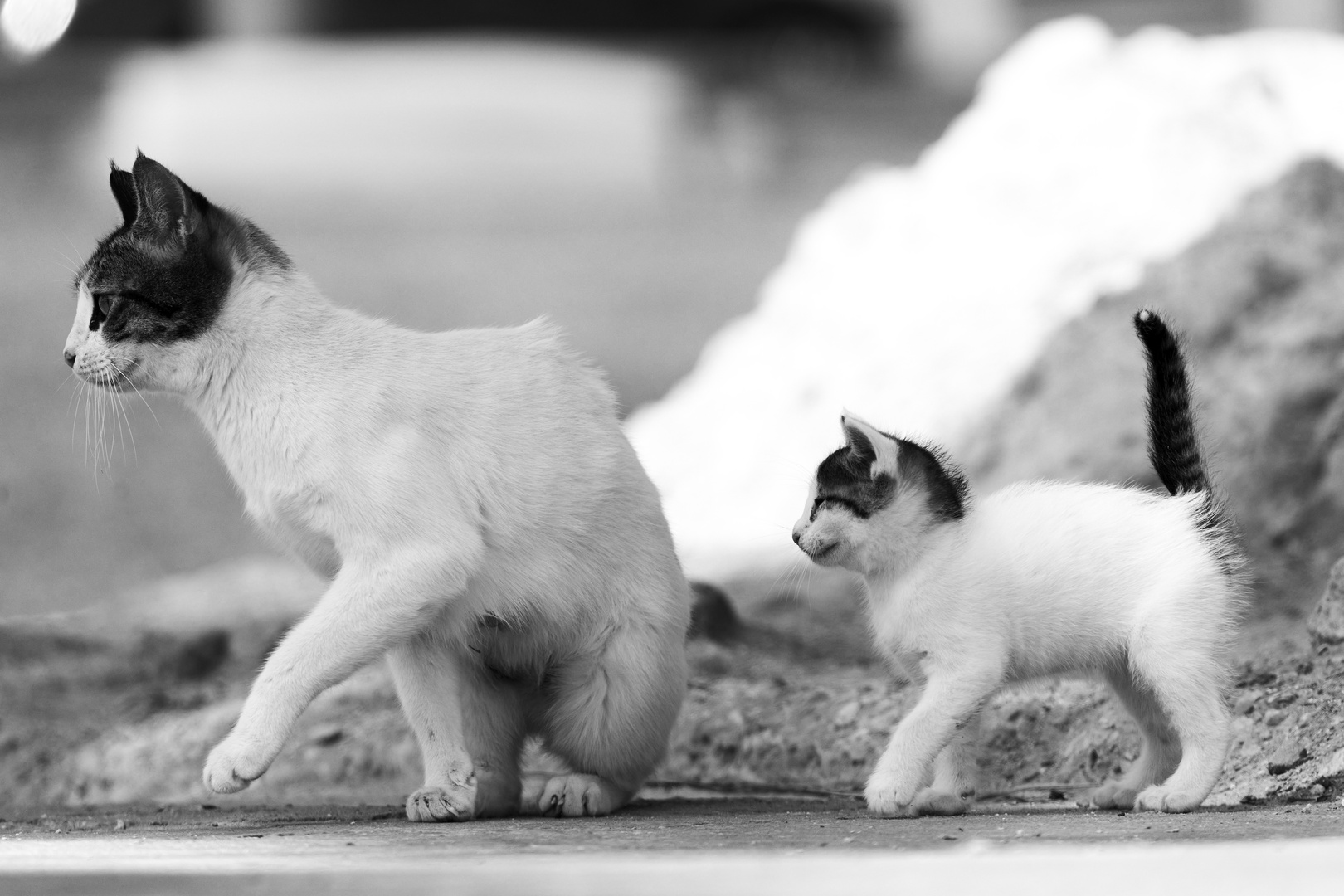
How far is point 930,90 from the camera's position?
18547 mm

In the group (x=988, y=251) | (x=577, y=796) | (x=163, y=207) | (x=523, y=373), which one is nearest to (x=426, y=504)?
(x=523, y=373)

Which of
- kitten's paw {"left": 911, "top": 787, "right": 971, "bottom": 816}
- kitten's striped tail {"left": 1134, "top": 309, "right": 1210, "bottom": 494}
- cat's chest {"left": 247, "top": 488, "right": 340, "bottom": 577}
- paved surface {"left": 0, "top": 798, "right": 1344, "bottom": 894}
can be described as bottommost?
paved surface {"left": 0, "top": 798, "right": 1344, "bottom": 894}

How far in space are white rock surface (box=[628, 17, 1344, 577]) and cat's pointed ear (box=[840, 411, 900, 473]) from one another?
2727mm

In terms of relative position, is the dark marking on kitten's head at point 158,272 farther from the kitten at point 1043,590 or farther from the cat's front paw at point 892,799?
the cat's front paw at point 892,799

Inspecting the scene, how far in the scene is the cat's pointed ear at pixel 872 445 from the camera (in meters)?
4.39

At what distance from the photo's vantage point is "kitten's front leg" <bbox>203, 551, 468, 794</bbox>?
392cm

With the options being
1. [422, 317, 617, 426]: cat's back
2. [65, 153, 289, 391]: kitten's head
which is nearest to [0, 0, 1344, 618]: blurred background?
[422, 317, 617, 426]: cat's back

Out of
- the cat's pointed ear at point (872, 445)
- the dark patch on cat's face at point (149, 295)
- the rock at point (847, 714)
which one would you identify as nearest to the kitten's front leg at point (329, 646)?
the dark patch on cat's face at point (149, 295)

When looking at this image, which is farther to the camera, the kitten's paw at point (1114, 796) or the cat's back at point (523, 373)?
the cat's back at point (523, 373)

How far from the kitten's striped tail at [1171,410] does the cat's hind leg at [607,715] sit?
1.42 m

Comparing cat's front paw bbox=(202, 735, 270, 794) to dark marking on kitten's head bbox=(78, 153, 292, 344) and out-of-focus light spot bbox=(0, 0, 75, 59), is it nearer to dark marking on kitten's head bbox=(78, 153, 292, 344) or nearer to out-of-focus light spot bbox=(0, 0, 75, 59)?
dark marking on kitten's head bbox=(78, 153, 292, 344)

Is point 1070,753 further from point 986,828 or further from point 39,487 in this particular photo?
point 39,487

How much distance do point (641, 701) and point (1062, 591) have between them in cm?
113

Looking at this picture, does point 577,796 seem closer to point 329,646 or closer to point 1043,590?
point 329,646
